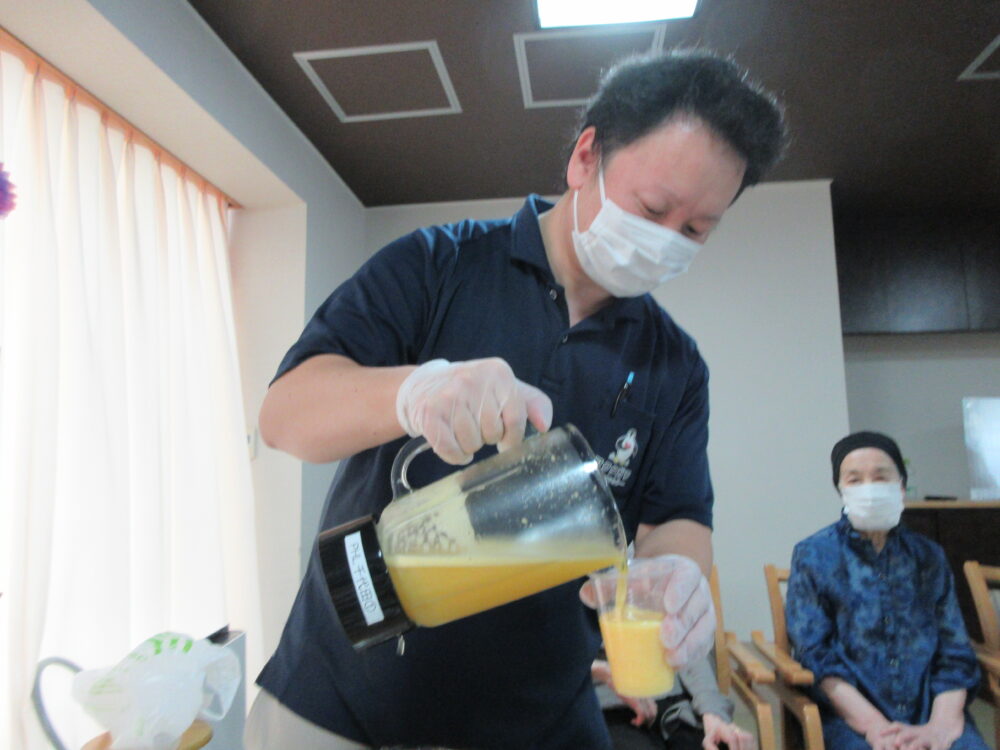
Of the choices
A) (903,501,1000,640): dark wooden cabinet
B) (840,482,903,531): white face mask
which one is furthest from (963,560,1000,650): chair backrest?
(903,501,1000,640): dark wooden cabinet

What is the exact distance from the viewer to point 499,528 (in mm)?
648

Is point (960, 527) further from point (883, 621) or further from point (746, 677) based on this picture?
point (746, 677)

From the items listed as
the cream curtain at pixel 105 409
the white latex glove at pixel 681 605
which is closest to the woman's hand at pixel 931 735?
the white latex glove at pixel 681 605

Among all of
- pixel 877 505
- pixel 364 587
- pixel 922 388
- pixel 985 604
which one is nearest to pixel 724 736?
pixel 877 505

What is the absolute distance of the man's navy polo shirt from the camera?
866 millimetres

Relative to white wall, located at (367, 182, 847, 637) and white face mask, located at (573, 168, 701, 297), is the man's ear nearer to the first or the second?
white face mask, located at (573, 168, 701, 297)

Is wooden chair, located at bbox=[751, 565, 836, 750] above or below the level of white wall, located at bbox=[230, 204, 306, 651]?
below

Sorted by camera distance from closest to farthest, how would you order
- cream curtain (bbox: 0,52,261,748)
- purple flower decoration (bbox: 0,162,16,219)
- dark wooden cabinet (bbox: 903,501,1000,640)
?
purple flower decoration (bbox: 0,162,16,219) → cream curtain (bbox: 0,52,261,748) → dark wooden cabinet (bbox: 903,501,1000,640)

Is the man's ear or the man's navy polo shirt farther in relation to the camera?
the man's ear

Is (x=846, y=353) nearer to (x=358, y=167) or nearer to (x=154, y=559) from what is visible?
(x=358, y=167)

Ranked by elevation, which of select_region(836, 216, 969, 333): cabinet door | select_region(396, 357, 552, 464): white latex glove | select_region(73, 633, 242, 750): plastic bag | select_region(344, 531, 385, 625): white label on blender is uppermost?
select_region(836, 216, 969, 333): cabinet door

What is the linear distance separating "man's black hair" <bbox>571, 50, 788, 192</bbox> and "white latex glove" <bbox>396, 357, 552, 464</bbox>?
0.48 metres

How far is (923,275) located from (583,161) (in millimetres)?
3777

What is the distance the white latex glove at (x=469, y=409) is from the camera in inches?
24.1
